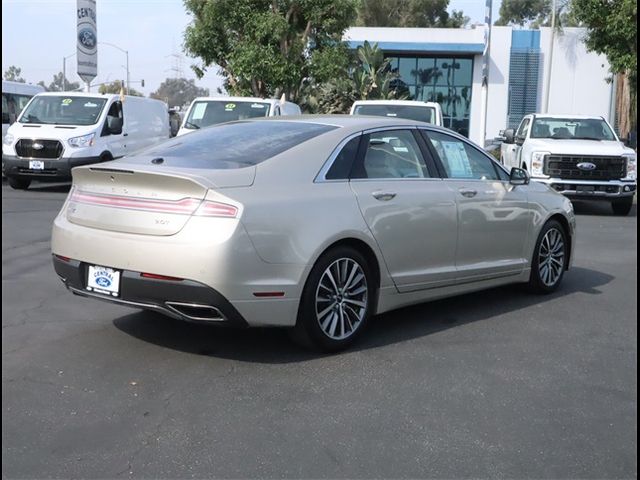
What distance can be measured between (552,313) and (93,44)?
2093cm

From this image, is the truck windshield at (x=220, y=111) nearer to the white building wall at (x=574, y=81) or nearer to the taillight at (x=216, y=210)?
the taillight at (x=216, y=210)

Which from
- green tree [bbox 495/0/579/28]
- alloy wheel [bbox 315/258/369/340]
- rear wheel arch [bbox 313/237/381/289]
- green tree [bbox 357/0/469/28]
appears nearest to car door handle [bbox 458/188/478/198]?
rear wheel arch [bbox 313/237/381/289]

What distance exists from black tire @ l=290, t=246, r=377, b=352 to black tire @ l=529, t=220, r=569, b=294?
85.7 inches

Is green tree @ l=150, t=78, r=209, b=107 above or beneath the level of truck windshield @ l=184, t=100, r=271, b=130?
above

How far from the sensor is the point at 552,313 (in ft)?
20.5

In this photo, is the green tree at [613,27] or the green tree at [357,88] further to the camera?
the green tree at [357,88]

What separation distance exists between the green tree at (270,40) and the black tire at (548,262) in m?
15.8

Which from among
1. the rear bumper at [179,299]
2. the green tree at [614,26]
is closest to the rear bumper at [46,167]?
the rear bumper at [179,299]

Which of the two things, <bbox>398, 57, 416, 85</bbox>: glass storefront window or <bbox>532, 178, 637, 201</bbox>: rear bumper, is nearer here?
<bbox>532, 178, 637, 201</bbox>: rear bumper

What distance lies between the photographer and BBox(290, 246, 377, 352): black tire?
4734mm

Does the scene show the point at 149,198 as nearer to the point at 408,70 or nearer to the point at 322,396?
the point at 322,396

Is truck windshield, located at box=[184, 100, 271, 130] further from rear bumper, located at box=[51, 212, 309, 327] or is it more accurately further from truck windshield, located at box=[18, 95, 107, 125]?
rear bumper, located at box=[51, 212, 309, 327]

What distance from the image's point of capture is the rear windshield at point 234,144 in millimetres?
4852

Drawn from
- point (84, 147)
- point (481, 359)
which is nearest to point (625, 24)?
point (84, 147)
